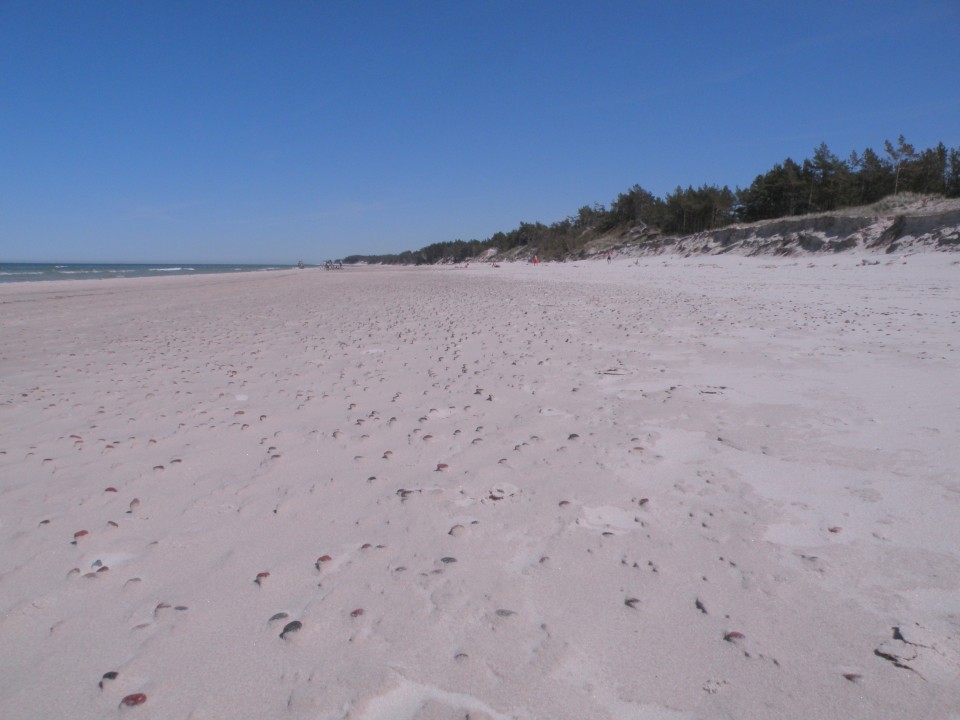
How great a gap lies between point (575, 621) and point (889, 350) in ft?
25.3

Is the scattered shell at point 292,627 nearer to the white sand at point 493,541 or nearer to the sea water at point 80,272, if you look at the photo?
the white sand at point 493,541

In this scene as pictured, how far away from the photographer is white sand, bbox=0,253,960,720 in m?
2.17

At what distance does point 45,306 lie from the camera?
20.1 m

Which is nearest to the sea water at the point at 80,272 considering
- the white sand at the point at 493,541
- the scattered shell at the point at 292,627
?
the white sand at the point at 493,541

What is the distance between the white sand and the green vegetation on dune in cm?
4481

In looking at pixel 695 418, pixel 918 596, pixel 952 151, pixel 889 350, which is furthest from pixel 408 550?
pixel 952 151

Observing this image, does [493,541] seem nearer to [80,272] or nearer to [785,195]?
[785,195]

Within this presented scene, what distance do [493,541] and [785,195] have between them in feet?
174

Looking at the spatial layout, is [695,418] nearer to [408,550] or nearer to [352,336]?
[408,550]

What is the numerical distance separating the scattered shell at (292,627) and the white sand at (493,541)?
0.14 feet

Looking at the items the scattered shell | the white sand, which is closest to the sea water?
the white sand

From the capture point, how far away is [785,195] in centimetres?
4612

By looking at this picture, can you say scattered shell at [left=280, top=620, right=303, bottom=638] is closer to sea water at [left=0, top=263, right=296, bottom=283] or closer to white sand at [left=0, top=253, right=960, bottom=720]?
white sand at [left=0, top=253, right=960, bottom=720]

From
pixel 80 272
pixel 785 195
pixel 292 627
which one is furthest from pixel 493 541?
pixel 80 272
